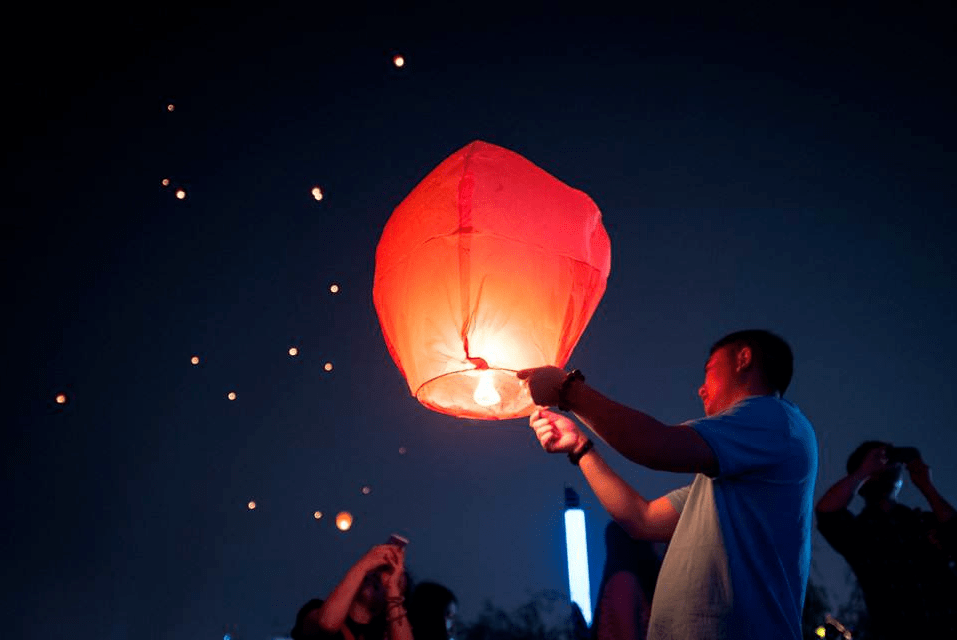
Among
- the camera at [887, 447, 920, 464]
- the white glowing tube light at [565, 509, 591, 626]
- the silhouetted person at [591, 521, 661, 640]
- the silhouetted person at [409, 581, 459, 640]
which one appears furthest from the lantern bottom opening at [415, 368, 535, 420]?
the white glowing tube light at [565, 509, 591, 626]

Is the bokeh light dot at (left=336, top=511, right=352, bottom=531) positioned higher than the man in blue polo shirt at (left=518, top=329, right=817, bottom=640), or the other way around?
the bokeh light dot at (left=336, top=511, right=352, bottom=531)

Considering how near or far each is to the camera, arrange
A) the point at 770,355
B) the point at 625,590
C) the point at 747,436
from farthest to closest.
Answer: the point at 625,590
the point at 770,355
the point at 747,436

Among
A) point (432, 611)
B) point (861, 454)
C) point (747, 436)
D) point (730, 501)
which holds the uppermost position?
point (861, 454)

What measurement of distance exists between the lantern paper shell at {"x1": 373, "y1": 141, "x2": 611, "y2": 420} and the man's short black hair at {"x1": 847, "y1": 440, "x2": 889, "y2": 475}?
6.51ft

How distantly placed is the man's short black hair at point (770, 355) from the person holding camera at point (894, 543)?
162 cm

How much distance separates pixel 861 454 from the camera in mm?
3434

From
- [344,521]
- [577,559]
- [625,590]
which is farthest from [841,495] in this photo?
[344,521]

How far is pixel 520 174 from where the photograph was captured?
88.4 inches

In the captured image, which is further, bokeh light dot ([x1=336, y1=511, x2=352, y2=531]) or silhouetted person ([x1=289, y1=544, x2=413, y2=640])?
bokeh light dot ([x1=336, y1=511, x2=352, y2=531])

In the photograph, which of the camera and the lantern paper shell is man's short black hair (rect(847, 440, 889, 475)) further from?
the lantern paper shell

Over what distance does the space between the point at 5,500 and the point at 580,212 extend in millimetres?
7333

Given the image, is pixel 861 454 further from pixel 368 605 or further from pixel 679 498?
pixel 368 605

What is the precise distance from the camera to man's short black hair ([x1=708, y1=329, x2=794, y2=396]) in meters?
1.86

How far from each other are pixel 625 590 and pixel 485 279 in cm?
221
